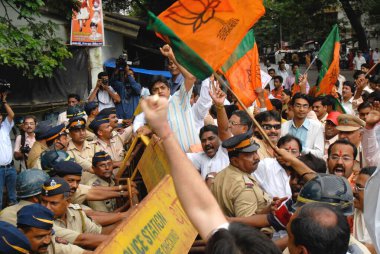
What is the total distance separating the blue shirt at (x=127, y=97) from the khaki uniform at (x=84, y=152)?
145 inches

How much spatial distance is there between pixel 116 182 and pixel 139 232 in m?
2.05

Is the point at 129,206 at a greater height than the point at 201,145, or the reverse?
the point at 201,145

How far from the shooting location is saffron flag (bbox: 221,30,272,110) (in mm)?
6359

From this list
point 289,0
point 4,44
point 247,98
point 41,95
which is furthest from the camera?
point 289,0

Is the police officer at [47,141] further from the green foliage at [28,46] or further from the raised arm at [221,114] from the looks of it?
the green foliage at [28,46]

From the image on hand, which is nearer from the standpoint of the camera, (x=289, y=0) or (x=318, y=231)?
(x=318, y=231)

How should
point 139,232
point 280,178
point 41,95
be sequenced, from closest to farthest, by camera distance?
1. point 139,232
2. point 280,178
3. point 41,95

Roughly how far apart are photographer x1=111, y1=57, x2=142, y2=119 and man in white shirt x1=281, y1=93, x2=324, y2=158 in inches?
161

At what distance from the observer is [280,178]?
470cm

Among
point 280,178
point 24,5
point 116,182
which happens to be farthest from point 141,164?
point 24,5

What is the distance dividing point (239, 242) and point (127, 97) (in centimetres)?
850

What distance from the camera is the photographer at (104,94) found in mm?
10047

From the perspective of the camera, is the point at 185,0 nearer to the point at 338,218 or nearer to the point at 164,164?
the point at 164,164

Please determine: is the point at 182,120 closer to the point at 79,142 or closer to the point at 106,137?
the point at 106,137
